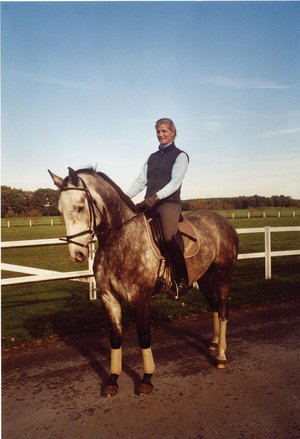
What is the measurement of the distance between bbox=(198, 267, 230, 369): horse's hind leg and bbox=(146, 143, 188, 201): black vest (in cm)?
181

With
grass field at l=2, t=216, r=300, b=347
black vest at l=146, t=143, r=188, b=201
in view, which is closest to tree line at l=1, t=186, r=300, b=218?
grass field at l=2, t=216, r=300, b=347

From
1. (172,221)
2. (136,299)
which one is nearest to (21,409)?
(136,299)

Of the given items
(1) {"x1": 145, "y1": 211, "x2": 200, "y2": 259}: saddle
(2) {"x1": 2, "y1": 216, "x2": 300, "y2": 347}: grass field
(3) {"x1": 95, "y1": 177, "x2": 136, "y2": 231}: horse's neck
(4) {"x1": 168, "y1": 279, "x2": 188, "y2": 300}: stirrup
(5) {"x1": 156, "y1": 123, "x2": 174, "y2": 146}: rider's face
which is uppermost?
(5) {"x1": 156, "y1": 123, "x2": 174, "y2": 146}: rider's face

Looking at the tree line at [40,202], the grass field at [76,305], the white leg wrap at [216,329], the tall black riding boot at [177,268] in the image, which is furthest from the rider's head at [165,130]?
the tree line at [40,202]

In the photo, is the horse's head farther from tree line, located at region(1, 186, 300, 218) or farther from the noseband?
tree line, located at region(1, 186, 300, 218)

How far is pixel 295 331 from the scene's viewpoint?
6641 millimetres

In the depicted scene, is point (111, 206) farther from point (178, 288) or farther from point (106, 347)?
point (106, 347)

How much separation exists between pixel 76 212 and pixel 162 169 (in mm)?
1602

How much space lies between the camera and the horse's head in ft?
12.5

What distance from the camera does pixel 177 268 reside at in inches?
195

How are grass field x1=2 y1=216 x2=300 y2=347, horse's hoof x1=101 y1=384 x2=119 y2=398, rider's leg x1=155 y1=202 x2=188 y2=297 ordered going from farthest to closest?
1. grass field x1=2 y1=216 x2=300 y2=347
2. rider's leg x1=155 y1=202 x2=188 y2=297
3. horse's hoof x1=101 y1=384 x2=119 y2=398

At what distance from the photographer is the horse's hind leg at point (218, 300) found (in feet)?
17.9

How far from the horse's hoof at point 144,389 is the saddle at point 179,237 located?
5.26 ft

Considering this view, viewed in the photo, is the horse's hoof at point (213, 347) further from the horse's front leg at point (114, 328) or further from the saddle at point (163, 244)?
the horse's front leg at point (114, 328)
